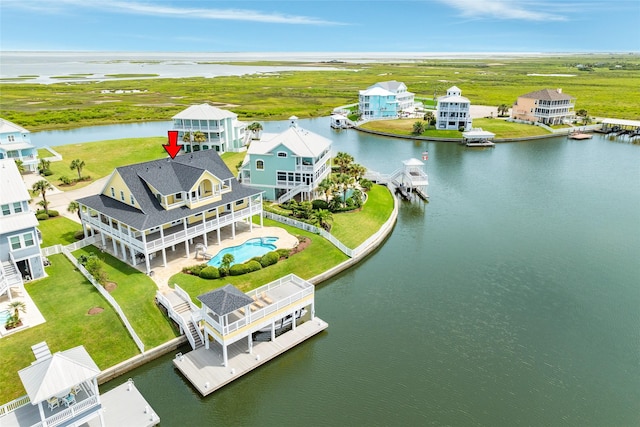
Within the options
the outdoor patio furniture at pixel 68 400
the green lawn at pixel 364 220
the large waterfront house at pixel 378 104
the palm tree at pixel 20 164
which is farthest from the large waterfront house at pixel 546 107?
the outdoor patio furniture at pixel 68 400

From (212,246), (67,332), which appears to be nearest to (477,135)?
(212,246)

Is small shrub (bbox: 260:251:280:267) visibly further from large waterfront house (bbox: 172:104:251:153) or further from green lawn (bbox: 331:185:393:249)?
large waterfront house (bbox: 172:104:251:153)

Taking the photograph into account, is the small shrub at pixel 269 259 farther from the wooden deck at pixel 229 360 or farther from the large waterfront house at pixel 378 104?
the large waterfront house at pixel 378 104

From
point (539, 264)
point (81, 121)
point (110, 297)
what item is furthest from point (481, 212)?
point (81, 121)

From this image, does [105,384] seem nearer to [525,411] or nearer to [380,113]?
[525,411]

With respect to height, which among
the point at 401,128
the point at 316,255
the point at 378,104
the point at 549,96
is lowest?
the point at 316,255

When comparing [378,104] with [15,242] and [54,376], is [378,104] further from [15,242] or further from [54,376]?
[54,376]

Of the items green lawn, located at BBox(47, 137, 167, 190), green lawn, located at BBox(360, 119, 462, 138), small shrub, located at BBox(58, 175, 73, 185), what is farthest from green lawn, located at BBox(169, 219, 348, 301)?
green lawn, located at BBox(360, 119, 462, 138)
